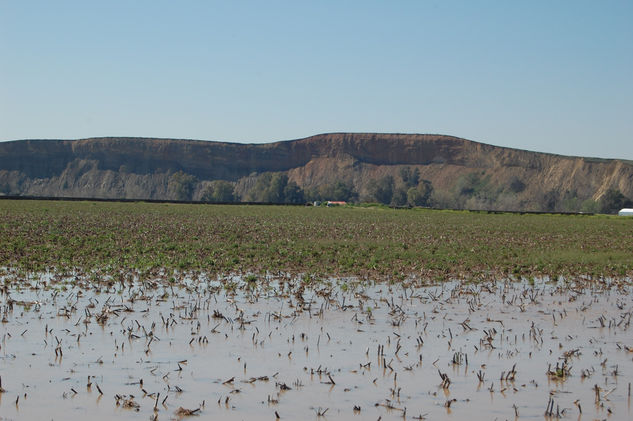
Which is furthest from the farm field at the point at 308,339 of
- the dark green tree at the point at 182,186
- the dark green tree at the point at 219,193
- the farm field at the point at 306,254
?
the dark green tree at the point at 182,186

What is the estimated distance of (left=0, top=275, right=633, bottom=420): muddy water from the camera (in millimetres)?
8336

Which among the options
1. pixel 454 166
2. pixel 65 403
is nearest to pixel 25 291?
pixel 65 403

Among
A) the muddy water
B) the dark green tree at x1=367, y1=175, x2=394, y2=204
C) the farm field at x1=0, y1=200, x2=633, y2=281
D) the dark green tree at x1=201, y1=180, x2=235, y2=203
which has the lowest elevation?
the muddy water

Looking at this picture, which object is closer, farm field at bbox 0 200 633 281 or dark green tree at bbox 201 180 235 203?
farm field at bbox 0 200 633 281

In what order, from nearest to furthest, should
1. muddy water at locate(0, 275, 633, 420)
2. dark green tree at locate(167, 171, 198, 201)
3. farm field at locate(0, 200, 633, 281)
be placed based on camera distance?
muddy water at locate(0, 275, 633, 420) → farm field at locate(0, 200, 633, 281) → dark green tree at locate(167, 171, 198, 201)

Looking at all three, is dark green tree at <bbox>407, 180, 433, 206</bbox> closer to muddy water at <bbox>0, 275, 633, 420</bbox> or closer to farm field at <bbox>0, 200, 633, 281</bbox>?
farm field at <bbox>0, 200, 633, 281</bbox>

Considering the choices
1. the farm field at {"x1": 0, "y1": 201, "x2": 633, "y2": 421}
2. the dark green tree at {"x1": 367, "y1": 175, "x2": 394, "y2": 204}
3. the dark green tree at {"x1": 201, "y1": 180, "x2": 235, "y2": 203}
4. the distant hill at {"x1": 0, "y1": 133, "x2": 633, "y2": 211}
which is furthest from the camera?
the dark green tree at {"x1": 367, "y1": 175, "x2": 394, "y2": 204}

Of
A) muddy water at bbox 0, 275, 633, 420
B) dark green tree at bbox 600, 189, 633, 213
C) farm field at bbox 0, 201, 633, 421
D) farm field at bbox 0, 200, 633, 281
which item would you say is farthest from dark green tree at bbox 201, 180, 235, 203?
muddy water at bbox 0, 275, 633, 420

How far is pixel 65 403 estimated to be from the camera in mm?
8211

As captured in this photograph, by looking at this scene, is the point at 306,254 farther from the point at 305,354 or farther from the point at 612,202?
the point at 612,202

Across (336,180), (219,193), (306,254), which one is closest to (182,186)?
(219,193)

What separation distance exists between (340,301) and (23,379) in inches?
297

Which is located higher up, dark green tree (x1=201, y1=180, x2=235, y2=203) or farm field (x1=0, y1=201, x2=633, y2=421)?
dark green tree (x1=201, y1=180, x2=235, y2=203)

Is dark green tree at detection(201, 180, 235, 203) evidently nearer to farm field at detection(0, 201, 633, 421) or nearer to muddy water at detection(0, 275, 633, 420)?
farm field at detection(0, 201, 633, 421)
